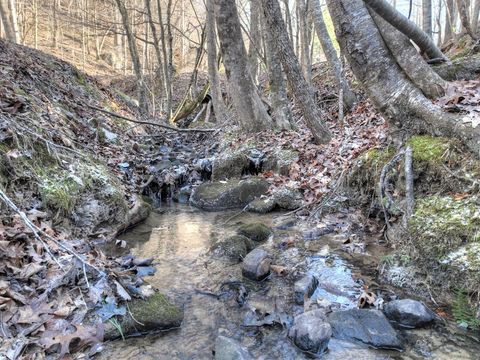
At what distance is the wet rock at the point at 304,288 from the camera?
3.94 meters

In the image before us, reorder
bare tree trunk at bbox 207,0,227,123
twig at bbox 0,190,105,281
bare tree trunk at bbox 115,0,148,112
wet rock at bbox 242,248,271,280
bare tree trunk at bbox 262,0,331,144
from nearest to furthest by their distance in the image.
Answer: twig at bbox 0,190,105,281
wet rock at bbox 242,248,271,280
bare tree trunk at bbox 262,0,331,144
bare tree trunk at bbox 207,0,227,123
bare tree trunk at bbox 115,0,148,112

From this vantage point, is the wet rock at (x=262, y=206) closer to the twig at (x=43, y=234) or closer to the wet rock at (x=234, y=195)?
the wet rock at (x=234, y=195)

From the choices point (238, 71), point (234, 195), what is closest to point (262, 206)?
point (234, 195)

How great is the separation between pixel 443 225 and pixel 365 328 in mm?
1329

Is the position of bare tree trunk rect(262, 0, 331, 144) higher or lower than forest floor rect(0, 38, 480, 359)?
higher

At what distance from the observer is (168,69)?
57.4ft

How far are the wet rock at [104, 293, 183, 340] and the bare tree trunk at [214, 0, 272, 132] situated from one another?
6.85 metres

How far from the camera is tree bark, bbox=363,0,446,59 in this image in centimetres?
380

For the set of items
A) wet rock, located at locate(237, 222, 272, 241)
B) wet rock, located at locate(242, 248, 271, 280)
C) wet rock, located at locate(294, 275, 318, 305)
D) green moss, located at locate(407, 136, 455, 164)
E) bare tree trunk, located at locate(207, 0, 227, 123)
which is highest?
bare tree trunk, located at locate(207, 0, 227, 123)

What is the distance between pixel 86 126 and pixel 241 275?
6374 mm

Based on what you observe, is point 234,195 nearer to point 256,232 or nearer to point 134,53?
point 256,232

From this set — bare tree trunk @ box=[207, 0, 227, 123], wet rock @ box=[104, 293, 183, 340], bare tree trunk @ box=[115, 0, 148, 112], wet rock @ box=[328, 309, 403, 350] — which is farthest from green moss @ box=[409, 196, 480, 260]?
bare tree trunk @ box=[115, 0, 148, 112]

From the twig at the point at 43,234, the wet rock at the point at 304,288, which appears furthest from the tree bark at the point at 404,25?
the twig at the point at 43,234

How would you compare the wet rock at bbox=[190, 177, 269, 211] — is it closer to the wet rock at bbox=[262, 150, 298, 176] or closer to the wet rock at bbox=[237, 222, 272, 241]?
the wet rock at bbox=[262, 150, 298, 176]
